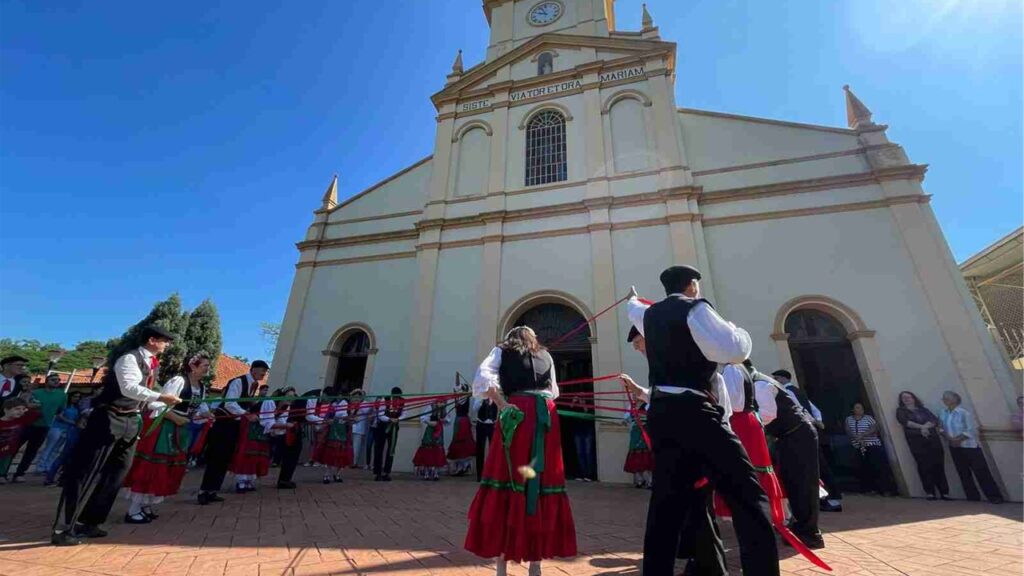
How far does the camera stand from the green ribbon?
2588 millimetres

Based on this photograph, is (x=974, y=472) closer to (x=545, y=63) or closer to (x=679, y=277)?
(x=679, y=277)

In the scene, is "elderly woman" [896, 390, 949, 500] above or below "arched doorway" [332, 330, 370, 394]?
below

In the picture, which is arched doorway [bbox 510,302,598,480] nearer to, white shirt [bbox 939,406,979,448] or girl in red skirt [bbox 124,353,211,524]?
white shirt [bbox 939,406,979,448]

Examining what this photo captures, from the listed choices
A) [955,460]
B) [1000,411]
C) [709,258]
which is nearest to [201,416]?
[709,258]

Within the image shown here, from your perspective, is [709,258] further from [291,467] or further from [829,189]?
[291,467]

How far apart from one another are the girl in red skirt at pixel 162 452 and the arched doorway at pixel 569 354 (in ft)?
21.0

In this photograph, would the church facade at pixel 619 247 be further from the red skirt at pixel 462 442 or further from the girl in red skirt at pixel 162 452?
the girl in red skirt at pixel 162 452

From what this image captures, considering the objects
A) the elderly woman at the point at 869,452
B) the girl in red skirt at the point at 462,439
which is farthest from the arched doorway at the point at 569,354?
the elderly woman at the point at 869,452

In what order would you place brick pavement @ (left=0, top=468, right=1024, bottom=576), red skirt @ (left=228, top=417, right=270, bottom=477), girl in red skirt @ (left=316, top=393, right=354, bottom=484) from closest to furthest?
brick pavement @ (left=0, top=468, right=1024, bottom=576), red skirt @ (left=228, top=417, right=270, bottom=477), girl in red skirt @ (left=316, top=393, right=354, bottom=484)

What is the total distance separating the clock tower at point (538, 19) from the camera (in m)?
13.5

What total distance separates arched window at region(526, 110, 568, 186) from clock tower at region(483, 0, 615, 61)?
3493mm

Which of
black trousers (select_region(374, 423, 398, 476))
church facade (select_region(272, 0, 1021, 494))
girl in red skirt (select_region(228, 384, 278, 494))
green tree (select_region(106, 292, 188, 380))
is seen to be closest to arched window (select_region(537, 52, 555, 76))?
church facade (select_region(272, 0, 1021, 494))

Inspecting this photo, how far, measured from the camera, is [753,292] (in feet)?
28.6

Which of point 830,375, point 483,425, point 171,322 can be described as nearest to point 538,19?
point 483,425
